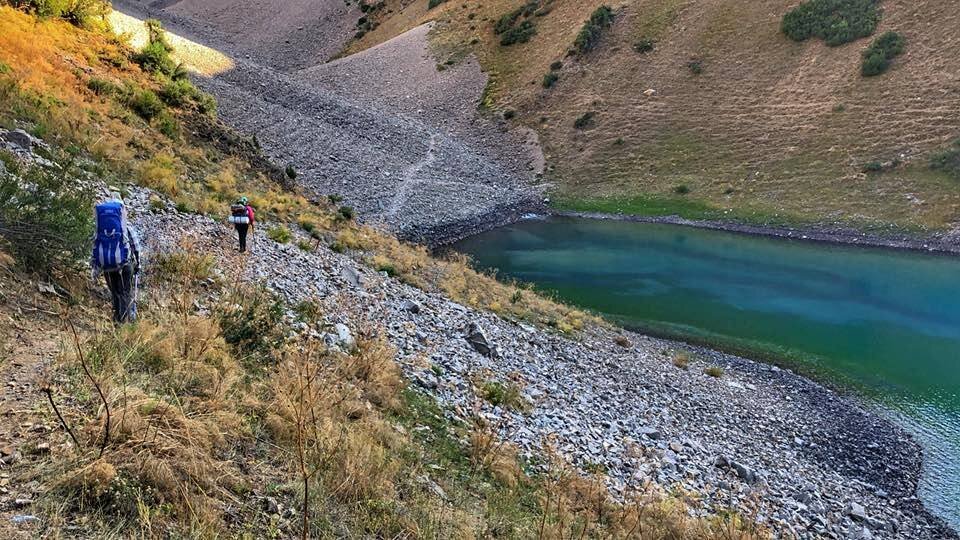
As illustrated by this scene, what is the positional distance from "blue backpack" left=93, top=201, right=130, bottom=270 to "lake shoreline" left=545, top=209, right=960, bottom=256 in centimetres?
3598

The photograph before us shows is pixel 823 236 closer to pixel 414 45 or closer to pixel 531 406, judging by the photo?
pixel 531 406

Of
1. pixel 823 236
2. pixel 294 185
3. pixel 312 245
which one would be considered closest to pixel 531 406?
pixel 312 245

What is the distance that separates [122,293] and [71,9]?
27.7 metres

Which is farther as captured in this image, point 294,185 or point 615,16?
point 615,16

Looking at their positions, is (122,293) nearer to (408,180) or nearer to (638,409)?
(638,409)

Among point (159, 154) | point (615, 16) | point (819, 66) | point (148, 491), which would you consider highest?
point (615, 16)

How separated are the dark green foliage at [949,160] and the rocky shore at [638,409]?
27869 millimetres

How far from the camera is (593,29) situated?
57438mm

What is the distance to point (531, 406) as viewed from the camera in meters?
12.8

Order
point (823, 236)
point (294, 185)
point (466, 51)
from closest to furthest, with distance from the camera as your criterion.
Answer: point (294, 185)
point (823, 236)
point (466, 51)

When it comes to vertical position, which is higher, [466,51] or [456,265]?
[466,51]

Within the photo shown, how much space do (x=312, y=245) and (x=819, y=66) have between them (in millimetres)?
47152

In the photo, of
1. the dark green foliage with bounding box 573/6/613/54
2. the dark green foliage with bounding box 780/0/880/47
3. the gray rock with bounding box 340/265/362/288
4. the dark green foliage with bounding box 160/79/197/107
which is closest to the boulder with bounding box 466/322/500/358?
the gray rock with bounding box 340/265/362/288

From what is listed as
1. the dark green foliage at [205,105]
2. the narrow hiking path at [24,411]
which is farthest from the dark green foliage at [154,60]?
the narrow hiking path at [24,411]
